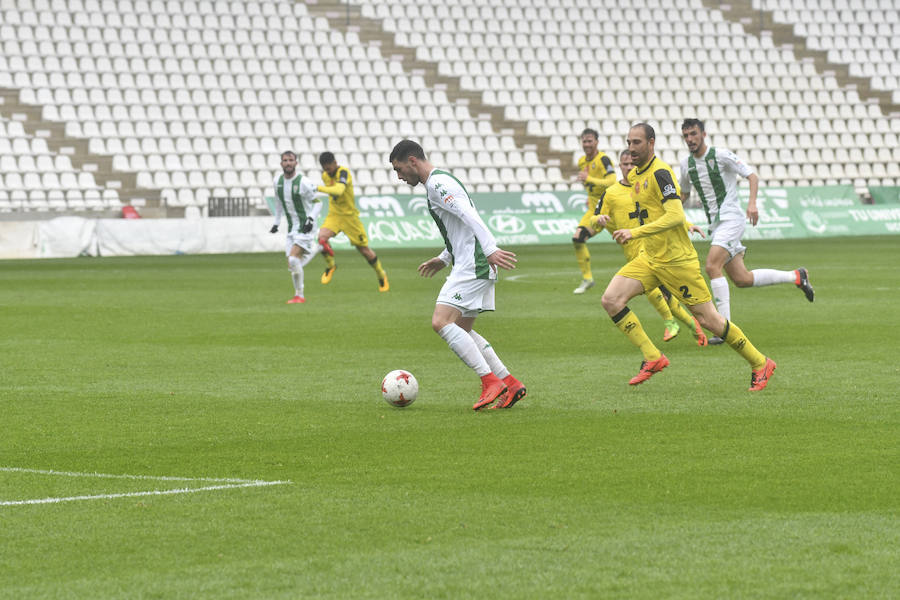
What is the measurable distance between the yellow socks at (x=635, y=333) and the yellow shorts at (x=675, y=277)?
0.32 m

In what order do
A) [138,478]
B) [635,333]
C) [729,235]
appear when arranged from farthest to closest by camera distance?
[729,235], [635,333], [138,478]

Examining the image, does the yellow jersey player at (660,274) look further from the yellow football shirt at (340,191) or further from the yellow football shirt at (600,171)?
the yellow football shirt at (340,191)

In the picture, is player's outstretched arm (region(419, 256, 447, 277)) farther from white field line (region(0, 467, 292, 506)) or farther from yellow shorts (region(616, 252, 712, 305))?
white field line (region(0, 467, 292, 506))

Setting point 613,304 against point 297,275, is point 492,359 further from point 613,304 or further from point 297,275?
point 297,275

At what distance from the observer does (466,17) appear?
1796 inches

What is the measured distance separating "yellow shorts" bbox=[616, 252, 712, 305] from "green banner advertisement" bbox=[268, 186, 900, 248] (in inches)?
977

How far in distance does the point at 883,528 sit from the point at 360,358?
24.6 feet

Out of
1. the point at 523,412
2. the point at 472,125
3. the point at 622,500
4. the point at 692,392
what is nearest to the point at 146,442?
the point at 523,412

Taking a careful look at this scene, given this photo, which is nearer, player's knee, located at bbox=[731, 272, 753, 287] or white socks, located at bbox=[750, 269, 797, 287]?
white socks, located at bbox=[750, 269, 797, 287]

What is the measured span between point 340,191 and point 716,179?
847cm

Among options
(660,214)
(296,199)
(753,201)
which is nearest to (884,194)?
(296,199)

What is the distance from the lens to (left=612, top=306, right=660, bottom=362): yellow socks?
10.5 meters

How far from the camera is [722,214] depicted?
46.2 ft

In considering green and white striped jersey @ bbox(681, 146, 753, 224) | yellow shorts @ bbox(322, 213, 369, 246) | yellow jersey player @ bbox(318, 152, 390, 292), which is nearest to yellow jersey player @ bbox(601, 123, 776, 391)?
green and white striped jersey @ bbox(681, 146, 753, 224)
